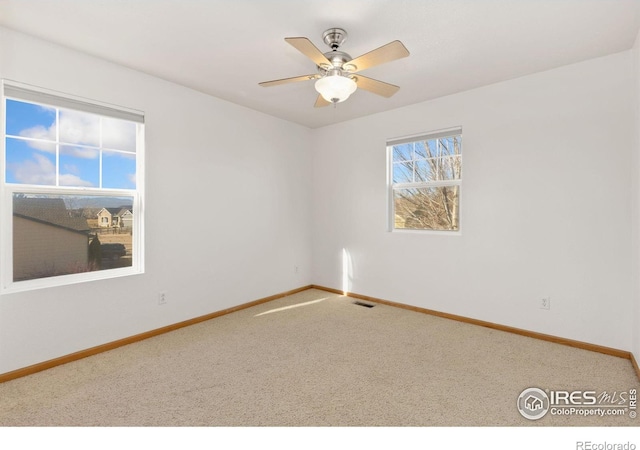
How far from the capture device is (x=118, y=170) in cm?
297

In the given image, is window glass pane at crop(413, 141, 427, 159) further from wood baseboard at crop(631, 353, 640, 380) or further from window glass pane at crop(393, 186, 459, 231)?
wood baseboard at crop(631, 353, 640, 380)

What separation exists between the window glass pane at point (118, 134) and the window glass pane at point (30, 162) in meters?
0.41

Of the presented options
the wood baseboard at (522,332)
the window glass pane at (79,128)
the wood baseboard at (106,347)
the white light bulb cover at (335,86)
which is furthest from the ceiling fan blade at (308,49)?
the wood baseboard at (522,332)

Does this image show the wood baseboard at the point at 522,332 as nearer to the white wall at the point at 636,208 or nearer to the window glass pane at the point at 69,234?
the white wall at the point at 636,208

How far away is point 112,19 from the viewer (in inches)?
86.1

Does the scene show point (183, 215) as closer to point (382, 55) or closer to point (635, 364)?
point (382, 55)

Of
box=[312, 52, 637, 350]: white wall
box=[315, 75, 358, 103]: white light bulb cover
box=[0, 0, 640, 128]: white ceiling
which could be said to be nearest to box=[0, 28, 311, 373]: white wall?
box=[0, 0, 640, 128]: white ceiling

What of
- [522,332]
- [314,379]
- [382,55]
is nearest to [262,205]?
[314,379]

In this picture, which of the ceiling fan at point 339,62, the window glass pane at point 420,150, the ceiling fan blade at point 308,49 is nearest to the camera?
the ceiling fan blade at point 308,49

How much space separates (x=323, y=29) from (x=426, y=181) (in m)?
2.27

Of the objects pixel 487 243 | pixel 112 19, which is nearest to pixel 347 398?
pixel 487 243

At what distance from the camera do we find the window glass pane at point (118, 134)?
2881mm
